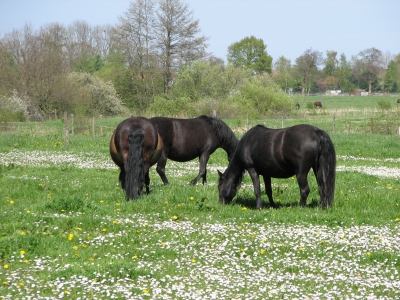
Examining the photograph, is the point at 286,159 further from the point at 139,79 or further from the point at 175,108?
the point at 139,79

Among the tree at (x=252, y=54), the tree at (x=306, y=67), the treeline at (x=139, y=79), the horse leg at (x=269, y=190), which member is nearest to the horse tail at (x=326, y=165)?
the horse leg at (x=269, y=190)

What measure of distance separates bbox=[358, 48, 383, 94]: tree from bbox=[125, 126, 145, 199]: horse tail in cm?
12107

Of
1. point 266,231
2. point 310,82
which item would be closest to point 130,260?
point 266,231

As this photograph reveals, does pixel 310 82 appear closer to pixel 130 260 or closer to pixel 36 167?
pixel 36 167

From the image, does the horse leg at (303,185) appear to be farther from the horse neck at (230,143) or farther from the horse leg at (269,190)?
the horse neck at (230,143)

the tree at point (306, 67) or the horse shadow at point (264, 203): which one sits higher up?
the tree at point (306, 67)

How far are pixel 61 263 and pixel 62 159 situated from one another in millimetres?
13811

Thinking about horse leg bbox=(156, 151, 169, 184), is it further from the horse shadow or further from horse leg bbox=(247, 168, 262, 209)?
horse leg bbox=(247, 168, 262, 209)

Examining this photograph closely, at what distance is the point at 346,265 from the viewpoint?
23.6 ft

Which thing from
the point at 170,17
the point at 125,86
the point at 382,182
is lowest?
the point at 382,182

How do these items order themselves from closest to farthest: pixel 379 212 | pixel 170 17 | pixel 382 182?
pixel 379 212 → pixel 382 182 → pixel 170 17

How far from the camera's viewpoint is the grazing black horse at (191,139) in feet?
49.2

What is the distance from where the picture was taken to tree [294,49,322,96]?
115438 millimetres

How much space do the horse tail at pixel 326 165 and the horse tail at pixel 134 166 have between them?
13.0 feet
